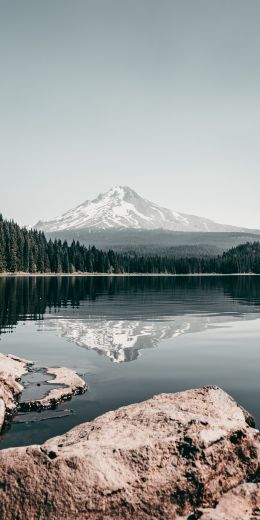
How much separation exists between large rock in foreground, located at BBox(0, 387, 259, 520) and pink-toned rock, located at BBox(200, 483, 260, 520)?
0.28 m

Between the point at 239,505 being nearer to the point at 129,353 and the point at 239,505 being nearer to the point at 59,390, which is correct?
the point at 59,390

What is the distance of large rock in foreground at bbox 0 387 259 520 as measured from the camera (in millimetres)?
9609

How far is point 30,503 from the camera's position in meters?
9.59

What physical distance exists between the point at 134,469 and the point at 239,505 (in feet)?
8.85

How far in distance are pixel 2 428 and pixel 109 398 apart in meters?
5.78

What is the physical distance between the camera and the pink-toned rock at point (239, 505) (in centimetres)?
988

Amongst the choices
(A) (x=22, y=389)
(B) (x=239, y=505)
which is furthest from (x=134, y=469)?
(A) (x=22, y=389)

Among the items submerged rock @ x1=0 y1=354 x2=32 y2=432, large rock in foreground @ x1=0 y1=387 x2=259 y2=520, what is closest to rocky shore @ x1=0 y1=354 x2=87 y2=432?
submerged rock @ x1=0 y1=354 x2=32 y2=432

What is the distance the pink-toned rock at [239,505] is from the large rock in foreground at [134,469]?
0.28 meters

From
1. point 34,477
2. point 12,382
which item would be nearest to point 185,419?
point 34,477

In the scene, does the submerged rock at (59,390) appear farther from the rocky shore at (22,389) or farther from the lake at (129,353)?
the lake at (129,353)

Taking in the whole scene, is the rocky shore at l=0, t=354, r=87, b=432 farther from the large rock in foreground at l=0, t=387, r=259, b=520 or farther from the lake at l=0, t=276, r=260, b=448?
the large rock in foreground at l=0, t=387, r=259, b=520

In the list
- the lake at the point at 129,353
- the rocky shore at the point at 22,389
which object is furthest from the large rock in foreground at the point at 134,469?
the rocky shore at the point at 22,389

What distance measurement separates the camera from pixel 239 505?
34.7 ft
